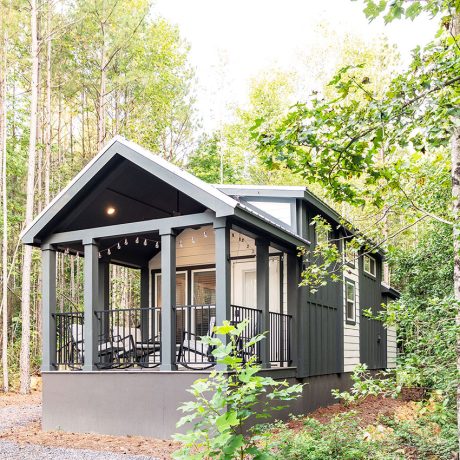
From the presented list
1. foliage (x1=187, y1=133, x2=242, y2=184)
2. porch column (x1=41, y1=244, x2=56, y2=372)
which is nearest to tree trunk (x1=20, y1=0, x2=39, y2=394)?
porch column (x1=41, y1=244, x2=56, y2=372)

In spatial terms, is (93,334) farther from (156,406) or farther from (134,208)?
(134,208)

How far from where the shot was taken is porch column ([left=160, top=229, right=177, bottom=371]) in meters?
7.64

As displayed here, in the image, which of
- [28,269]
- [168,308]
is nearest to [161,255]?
[168,308]

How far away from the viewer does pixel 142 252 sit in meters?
11.6

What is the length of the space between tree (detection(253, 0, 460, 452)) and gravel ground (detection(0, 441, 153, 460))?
13.0 ft

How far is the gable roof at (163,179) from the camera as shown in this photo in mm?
7352

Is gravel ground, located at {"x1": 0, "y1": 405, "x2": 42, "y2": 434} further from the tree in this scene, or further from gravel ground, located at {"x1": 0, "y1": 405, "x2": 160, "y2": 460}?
the tree

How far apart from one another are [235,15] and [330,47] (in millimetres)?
16141

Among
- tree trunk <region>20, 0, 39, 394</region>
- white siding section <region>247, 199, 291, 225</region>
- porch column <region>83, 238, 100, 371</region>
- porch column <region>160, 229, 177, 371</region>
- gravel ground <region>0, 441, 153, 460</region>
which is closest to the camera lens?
gravel ground <region>0, 441, 153, 460</region>

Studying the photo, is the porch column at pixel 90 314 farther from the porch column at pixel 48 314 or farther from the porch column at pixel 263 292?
the porch column at pixel 263 292

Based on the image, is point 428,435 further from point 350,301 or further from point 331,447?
point 350,301

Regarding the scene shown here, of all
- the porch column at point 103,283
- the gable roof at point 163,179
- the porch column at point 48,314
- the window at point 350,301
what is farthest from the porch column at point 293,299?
the porch column at point 48,314

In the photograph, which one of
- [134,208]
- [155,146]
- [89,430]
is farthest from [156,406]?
[155,146]

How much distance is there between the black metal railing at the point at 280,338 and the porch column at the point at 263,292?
0.49m
